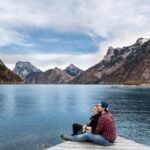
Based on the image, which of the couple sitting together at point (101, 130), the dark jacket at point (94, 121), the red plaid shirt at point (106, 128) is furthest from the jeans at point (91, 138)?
the dark jacket at point (94, 121)

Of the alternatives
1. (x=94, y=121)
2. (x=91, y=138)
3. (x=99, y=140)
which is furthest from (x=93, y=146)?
(x=94, y=121)

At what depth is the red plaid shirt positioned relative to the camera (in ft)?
70.7

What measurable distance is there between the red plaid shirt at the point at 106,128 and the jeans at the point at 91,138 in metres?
0.25

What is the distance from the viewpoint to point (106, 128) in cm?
2164

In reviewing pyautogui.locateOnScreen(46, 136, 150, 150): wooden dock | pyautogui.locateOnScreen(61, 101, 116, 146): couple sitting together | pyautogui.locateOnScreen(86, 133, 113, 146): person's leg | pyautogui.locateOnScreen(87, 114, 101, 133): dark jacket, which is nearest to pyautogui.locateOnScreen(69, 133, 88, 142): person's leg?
pyautogui.locateOnScreen(61, 101, 116, 146): couple sitting together

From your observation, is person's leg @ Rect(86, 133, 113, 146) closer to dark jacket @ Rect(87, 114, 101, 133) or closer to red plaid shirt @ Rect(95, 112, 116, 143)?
red plaid shirt @ Rect(95, 112, 116, 143)

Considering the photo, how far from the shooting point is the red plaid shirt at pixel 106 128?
2156 cm

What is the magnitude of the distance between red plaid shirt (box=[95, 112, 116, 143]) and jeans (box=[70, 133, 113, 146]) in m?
0.25

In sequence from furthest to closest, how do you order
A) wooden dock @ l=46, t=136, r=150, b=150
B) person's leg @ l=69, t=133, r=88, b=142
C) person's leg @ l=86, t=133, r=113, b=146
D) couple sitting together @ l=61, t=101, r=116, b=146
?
1. person's leg @ l=69, t=133, r=88, b=142
2. couple sitting together @ l=61, t=101, r=116, b=146
3. person's leg @ l=86, t=133, r=113, b=146
4. wooden dock @ l=46, t=136, r=150, b=150

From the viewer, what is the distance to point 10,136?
48094mm

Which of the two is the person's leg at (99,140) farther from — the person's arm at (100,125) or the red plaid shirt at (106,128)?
the person's arm at (100,125)

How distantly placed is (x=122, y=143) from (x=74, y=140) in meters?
3.02

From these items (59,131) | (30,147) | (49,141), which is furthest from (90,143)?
(59,131)

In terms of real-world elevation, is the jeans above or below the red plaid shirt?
below
